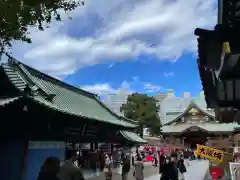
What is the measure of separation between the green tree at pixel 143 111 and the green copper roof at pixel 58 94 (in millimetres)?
28780

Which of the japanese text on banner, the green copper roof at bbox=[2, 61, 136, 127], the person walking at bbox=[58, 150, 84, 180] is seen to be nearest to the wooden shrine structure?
the green copper roof at bbox=[2, 61, 136, 127]

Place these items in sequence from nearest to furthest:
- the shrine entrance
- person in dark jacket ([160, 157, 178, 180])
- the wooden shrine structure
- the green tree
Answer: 1. person in dark jacket ([160, 157, 178, 180])
2. the wooden shrine structure
3. the shrine entrance
4. the green tree

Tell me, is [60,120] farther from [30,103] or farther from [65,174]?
[65,174]

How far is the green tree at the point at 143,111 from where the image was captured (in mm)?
54812

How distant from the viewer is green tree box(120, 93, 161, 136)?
54.8 m

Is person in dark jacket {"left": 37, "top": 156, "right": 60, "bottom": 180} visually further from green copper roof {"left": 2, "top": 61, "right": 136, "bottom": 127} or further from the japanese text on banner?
the japanese text on banner

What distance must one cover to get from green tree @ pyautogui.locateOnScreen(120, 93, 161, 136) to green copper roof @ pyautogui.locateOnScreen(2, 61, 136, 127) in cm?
2878

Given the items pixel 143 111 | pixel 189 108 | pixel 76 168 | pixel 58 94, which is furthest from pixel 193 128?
pixel 76 168

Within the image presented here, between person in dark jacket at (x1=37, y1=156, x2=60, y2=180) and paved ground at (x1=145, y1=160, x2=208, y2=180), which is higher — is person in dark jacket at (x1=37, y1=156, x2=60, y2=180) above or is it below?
above

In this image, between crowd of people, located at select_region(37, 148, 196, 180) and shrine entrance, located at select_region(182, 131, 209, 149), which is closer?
crowd of people, located at select_region(37, 148, 196, 180)

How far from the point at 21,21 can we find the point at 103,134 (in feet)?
45.0

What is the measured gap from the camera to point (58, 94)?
61.7 ft

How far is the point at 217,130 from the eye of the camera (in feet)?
153

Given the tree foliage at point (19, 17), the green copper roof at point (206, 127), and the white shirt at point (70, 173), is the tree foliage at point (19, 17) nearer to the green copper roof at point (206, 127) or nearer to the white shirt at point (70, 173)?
the white shirt at point (70, 173)
